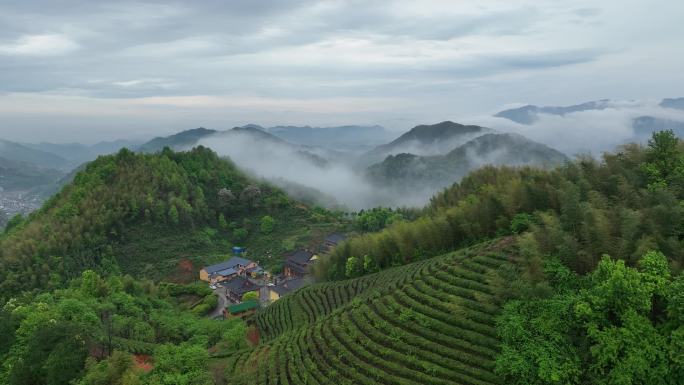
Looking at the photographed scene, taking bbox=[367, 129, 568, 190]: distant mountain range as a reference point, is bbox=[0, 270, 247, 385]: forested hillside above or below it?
below

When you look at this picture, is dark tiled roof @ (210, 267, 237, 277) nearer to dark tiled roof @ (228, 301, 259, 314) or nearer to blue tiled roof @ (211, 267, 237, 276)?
blue tiled roof @ (211, 267, 237, 276)

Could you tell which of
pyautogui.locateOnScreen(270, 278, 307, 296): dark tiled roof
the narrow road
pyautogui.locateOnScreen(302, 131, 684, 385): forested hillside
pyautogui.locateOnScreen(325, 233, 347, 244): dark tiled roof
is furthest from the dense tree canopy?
pyautogui.locateOnScreen(325, 233, 347, 244): dark tiled roof

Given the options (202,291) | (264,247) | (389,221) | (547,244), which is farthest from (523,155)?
(547,244)

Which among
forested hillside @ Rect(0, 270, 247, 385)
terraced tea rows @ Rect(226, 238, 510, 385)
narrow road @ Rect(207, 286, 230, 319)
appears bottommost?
narrow road @ Rect(207, 286, 230, 319)

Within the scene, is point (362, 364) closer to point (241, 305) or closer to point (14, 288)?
point (241, 305)

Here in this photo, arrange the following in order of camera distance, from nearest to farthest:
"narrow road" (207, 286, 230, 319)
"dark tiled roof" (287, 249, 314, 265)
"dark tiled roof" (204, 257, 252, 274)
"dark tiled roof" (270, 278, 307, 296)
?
"narrow road" (207, 286, 230, 319)
"dark tiled roof" (270, 278, 307, 296)
"dark tiled roof" (204, 257, 252, 274)
"dark tiled roof" (287, 249, 314, 265)

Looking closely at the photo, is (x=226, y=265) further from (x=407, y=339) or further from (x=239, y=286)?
(x=407, y=339)

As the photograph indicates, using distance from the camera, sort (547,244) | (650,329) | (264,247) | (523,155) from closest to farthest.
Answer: (650,329) < (547,244) < (264,247) < (523,155)
